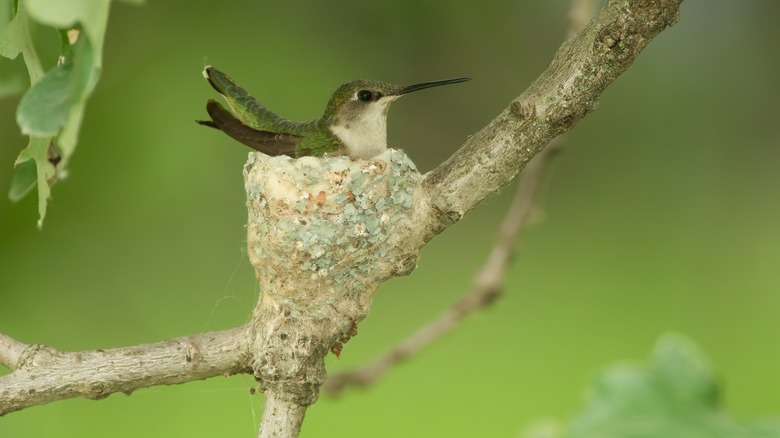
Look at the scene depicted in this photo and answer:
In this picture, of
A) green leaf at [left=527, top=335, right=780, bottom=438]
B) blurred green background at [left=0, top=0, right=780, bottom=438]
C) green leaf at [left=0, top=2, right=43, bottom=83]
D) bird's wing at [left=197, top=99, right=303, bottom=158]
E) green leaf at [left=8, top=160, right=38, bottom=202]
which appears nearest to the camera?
green leaf at [left=527, top=335, right=780, bottom=438]

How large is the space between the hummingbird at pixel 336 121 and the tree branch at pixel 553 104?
64 cm

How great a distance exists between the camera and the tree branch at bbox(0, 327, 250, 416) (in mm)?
1564

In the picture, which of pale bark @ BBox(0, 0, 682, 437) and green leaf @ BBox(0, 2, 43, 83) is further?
pale bark @ BBox(0, 0, 682, 437)

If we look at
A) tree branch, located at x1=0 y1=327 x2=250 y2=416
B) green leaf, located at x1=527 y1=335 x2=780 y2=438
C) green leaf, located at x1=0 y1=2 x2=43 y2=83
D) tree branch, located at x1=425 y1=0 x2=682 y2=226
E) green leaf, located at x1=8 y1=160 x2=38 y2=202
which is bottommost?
green leaf, located at x1=527 y1=335 x2=780 y2=438

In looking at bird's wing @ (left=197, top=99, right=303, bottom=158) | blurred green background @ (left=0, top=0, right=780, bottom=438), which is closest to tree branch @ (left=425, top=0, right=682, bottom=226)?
bird's wing @ (left=197, top=99, right=303, bottom=158)

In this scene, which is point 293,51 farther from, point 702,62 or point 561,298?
point 702,62

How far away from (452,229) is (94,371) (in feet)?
16.3

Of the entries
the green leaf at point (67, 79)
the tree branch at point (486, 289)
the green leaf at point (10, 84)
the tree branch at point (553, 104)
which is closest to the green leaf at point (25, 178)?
the green leaf at point (10, 84)

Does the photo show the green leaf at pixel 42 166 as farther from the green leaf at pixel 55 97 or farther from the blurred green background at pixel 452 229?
the blurred green background at pixel 452 229

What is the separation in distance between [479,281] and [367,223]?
0.74m

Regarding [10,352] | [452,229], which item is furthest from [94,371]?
[452,229]

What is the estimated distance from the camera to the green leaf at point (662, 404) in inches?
21.9

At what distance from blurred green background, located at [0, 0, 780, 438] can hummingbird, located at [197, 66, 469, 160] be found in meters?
2.45

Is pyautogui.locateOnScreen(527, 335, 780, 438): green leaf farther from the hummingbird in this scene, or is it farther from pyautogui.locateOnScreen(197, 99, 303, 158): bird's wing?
the hummingbird
